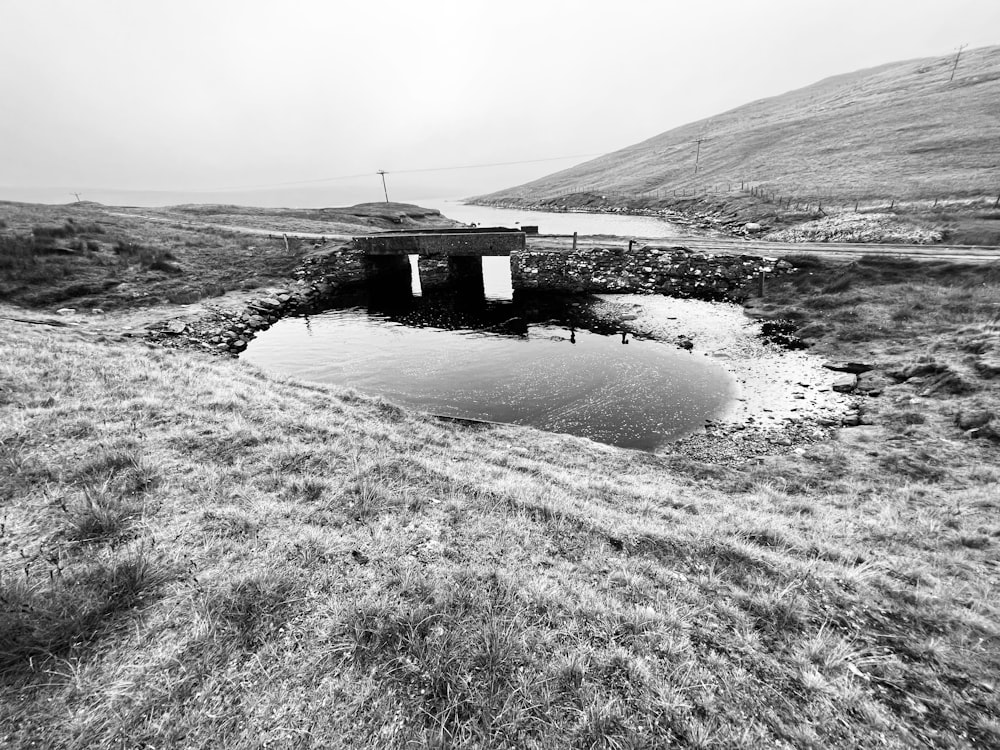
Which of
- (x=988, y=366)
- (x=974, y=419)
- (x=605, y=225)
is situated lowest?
(x=974, y=419)

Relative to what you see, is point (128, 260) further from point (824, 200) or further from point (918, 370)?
point (824, 200)

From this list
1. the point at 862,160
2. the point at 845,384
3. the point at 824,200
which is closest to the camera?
the point at 845,384

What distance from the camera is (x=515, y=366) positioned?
61.5 feet

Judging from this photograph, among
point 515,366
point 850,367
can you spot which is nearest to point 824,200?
point 850,367

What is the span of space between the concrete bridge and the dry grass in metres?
25.4

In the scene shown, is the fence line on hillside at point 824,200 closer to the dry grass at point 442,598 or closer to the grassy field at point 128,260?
the dry grass at point 442,598

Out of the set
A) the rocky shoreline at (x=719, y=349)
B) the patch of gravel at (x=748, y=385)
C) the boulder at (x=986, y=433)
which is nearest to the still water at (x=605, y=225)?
the rocky shoreline at (x=719, y=349)

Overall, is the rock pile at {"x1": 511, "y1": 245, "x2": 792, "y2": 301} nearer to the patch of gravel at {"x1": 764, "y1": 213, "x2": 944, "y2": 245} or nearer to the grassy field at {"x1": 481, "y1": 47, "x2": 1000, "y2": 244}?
the patch of gravel at {"x1": 764, "y1": 213, "x2": 944, "y2": 245}

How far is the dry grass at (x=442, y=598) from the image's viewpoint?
2.96 metres

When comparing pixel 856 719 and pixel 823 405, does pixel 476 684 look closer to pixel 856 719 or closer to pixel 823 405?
pixel 856 719

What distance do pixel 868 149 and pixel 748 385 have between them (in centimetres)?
8088

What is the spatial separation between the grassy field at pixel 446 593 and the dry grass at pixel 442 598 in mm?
26

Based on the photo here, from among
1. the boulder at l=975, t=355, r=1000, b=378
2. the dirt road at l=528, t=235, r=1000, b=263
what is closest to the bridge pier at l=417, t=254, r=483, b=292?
the dirt road at l=528, t=235, r=1000, b=263

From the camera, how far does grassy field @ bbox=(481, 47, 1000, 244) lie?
1528 inches
